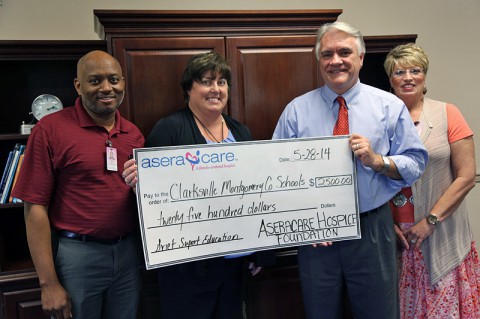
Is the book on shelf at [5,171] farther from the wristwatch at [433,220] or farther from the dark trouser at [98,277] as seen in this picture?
the wristwatch at [433,220]

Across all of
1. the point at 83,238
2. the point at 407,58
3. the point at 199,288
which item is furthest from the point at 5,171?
the point at 407,58

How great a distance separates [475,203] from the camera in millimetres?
2697

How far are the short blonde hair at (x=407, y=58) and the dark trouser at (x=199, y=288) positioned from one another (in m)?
1.12

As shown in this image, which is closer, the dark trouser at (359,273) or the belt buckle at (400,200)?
the dark trouser at (359,273)

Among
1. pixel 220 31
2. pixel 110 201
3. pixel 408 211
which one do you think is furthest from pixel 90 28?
pixel 408 211

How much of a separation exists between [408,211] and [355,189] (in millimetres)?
406

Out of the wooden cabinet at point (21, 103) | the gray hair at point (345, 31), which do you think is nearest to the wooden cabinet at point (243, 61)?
the wooden cabinet at point (21, 103)

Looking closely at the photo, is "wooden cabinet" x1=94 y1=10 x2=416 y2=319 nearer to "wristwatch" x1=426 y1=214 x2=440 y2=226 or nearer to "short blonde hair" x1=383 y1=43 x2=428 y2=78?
"short blonde hair" x1=383 y1=43 x2=428 y2=78

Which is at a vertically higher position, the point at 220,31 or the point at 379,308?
the point at 220,31

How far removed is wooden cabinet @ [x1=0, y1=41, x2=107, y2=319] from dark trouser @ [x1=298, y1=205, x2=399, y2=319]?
47.7 inches

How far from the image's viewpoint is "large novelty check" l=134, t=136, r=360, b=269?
4.37 feet

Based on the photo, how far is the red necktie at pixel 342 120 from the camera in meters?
1.49

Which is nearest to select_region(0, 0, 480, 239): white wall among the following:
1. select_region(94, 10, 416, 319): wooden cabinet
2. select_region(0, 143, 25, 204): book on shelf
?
select_region(94, 10, 416, 319): wooden cabinet

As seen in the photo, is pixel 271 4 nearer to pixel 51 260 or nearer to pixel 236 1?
pixel 236 1
